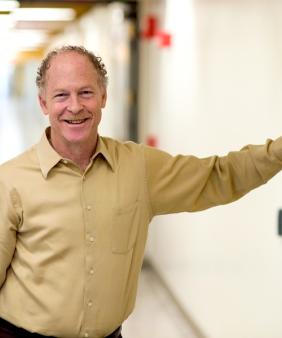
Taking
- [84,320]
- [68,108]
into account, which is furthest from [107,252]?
[68,108]

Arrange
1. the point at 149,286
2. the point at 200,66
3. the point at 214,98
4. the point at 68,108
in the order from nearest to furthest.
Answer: the point at 68,108
the point at 214,98
the point at 200,66
the point at 149,286

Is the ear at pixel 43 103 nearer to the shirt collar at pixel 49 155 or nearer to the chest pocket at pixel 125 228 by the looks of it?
the shirt collar at pixel 49 155

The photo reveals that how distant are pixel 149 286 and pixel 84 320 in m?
3.41

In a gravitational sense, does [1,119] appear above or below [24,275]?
below

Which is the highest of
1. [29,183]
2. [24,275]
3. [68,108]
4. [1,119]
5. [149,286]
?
[68,108]

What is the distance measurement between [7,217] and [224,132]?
1.83 metres

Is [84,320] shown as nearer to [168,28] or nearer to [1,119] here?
[168,28]

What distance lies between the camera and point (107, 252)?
1887mm

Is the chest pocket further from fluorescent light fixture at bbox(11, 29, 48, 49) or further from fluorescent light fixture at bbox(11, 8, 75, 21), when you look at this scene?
fluorescent light fixture at bbox(11, 29, 48, 49)

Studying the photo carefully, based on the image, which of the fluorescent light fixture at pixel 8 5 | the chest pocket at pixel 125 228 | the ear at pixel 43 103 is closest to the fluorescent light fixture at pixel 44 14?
the fluorescent light fixture at pixel 8 5

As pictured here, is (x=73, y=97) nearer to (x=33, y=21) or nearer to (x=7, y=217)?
(x=7, y=217)

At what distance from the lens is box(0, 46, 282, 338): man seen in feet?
6.07

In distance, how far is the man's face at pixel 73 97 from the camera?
183 cm

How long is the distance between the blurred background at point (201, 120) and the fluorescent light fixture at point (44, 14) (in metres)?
0.03
